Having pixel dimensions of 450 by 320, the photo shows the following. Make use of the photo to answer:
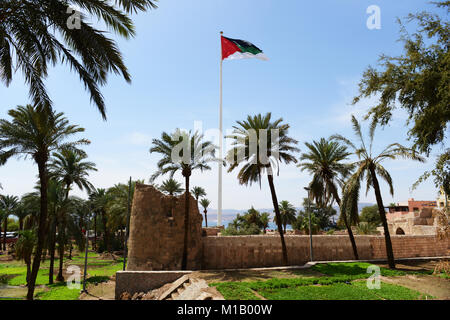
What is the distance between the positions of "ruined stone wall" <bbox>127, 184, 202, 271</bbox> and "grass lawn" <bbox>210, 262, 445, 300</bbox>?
19.1 feet

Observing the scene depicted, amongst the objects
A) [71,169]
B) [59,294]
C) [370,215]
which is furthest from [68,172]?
[370,215]

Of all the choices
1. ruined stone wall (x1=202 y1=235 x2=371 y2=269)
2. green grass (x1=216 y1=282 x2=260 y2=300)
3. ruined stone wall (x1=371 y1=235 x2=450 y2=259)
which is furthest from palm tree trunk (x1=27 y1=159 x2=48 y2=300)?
ruined stone wall (x1=371 y1=235 x2=450 y2=259)

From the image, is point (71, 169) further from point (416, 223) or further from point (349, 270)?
point (416, 223)

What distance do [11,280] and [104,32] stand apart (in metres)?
28.3

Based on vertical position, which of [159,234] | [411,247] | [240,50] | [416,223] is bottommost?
[411,247]

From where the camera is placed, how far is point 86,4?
9.06 metres

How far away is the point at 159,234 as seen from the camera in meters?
17.0

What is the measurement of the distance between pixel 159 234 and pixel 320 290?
391 inches

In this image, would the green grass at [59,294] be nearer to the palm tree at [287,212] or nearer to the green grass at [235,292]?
the green grass at [235,292]

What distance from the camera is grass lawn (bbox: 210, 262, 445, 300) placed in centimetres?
976

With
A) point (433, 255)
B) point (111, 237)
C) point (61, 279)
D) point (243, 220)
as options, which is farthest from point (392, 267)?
point (111, 237)

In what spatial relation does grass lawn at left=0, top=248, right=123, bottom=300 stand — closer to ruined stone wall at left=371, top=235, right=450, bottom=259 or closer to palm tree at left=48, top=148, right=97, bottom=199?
palm tree at left=48, top=148, right=97, bottom=199

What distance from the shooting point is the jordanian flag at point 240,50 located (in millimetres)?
28375

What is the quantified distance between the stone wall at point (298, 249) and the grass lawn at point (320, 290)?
5181 mm
